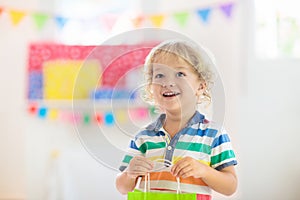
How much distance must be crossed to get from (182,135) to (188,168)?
8cm

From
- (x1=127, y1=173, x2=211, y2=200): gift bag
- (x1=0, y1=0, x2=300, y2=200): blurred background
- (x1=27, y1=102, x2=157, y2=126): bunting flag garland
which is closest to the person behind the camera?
(x1=127, y1=173, x2=211, y2=200): gift bag

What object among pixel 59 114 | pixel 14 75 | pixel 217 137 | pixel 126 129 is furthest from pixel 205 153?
pixel 14 75

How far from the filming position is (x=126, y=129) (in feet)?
3.34

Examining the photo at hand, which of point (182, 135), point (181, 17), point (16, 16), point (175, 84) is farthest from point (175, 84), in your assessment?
point (16, 16)

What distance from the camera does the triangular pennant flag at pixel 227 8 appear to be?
5.19 feet

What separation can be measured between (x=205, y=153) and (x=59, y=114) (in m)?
0.82

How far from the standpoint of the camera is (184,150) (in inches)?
35.7

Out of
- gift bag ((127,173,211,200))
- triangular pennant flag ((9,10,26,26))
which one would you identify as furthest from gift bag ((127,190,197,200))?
triangular pennant flag ((9,10,26,26))

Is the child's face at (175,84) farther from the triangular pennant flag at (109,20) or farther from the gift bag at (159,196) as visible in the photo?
the triangular pennant flag at (109,20)

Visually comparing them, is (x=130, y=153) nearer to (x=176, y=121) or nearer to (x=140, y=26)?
(x=176, y=121)

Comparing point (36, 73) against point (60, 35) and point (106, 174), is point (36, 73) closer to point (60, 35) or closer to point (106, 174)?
point (60, 35)

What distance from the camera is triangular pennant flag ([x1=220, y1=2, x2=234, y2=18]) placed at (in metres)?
1.58

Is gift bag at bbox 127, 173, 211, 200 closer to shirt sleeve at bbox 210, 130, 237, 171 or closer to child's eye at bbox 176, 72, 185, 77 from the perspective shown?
shirt sleeve at bbox 210, 130, 237, 171

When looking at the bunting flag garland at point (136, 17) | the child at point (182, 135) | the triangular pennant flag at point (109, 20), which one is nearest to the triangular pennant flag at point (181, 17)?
the bunting flag garland at point (136, 17)
